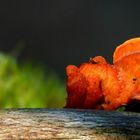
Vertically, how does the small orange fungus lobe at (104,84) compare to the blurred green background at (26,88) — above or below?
below

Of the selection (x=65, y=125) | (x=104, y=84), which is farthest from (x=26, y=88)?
(x=65, y=125)

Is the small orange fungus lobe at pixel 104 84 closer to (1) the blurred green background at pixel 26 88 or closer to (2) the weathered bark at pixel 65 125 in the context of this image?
(2) the weathered bark at pixel 65 125

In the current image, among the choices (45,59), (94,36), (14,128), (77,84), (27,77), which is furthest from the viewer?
(94,36)

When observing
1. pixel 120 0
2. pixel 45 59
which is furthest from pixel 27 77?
pixel 120 0

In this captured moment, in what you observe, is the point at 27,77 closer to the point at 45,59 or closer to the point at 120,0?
the point at 45,59

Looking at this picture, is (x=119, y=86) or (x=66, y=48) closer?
(x=119, y=86)

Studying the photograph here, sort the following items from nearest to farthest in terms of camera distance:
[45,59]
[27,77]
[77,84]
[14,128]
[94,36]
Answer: [14,128]
[77,84]
[27,77]
[45,59]
[94,36]

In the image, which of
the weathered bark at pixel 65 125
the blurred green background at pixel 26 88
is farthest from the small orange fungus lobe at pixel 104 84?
the blurred green background at pixel 26 88
